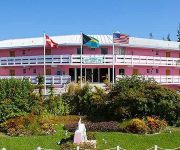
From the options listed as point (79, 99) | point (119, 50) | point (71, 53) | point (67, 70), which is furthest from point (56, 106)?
point (119, 50)

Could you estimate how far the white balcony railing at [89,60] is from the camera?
47.7 meters

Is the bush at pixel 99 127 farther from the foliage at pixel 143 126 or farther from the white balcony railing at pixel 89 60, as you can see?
the white balcony railing at pixel 89 60

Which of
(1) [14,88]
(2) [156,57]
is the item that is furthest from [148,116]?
(2) [156,57]

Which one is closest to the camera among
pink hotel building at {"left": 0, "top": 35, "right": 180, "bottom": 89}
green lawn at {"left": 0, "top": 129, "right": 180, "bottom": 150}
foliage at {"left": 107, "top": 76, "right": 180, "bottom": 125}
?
green lawn at {"left": 0, "top": 129, "right": 180, "bottom": 150}

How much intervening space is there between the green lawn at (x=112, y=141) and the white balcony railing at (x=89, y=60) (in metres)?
21.4

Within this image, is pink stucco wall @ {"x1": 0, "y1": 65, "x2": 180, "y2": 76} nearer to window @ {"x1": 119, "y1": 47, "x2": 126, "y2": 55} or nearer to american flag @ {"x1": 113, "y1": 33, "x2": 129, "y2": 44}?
window @ {"x1": 119, "y1": 47, "x2": 126, "y2": 55}

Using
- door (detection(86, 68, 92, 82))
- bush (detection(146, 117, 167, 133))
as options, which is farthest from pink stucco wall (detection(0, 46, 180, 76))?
bush (detection(146, 117, 167, 133))

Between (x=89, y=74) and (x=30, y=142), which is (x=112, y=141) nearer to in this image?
(x=30, y=142)

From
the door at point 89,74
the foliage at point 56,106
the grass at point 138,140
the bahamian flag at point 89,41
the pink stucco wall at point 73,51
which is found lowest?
the grass at point 138,140

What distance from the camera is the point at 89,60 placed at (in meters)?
47.7

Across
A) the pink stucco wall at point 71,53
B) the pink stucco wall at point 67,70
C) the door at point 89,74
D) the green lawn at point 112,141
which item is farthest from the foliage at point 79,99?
the door at point 89,74

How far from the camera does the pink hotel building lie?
48031 millimetres

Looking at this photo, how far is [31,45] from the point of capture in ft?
174

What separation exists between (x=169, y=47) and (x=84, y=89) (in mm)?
25514
